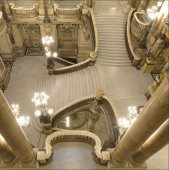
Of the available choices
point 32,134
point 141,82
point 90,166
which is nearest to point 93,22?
point 141,82

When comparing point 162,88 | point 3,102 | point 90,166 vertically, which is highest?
point 162,88

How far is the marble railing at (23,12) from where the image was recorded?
466 inches

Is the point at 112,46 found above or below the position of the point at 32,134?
above

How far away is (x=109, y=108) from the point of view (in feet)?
27.9

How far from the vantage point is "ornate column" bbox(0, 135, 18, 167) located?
18.9 ft

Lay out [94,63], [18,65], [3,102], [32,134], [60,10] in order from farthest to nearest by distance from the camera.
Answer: [18,65]
[60,10]
[94,63]
[32,134]
[3,102]

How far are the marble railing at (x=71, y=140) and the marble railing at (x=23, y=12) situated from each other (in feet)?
29.0

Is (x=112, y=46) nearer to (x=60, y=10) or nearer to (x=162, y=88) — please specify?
(x=60, y=10)

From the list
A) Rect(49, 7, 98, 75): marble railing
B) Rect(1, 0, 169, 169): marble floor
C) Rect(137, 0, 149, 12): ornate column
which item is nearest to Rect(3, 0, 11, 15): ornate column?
Rect(1, 0, 169, 169): marble floor

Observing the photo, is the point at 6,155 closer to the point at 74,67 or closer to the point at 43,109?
the point at 43,109

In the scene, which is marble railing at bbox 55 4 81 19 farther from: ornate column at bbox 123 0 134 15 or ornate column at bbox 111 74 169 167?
ornate column at bbox 111 74 169 167

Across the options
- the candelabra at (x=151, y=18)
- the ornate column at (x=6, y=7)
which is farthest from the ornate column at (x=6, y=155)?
the ornate column at (x=6, y=7)

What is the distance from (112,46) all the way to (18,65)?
25.5ft

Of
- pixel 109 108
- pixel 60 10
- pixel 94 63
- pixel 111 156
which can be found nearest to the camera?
pixel 111 156
